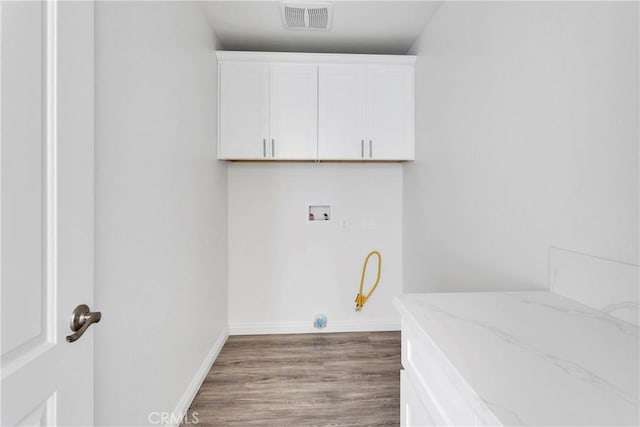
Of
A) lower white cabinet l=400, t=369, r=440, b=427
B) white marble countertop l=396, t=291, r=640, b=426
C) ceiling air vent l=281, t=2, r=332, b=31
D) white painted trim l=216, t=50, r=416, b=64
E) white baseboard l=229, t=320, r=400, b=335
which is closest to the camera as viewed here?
white marble countertop l=396, t=291, r=640, b=426

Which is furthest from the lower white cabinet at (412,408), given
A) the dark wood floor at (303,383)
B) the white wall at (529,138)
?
the dark wood floor at (303,383)

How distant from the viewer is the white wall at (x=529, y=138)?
0.92m

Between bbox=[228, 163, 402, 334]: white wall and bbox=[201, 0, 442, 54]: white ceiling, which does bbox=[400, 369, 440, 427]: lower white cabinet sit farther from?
bbox=[201, 0, 442, 54]: white ceiling

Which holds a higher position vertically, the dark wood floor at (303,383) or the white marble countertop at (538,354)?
the white marble countertop at (538,354)

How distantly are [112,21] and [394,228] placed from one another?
98.0 inches

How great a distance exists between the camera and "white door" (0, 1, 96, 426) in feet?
1.98

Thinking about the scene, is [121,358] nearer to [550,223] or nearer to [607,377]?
[607,377]

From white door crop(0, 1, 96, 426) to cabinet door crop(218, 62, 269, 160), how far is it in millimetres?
1733

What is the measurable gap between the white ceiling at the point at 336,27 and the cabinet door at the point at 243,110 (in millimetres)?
243

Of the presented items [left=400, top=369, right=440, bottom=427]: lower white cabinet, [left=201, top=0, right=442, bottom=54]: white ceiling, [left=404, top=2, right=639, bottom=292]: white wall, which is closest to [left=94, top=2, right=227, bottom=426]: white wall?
[left=201, top=0, right=442, bottom=54]: white ceiling

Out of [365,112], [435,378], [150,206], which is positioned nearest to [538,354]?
[435,378]

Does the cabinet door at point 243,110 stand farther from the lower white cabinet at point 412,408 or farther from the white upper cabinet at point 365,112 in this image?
the lower white cabinet at point 412,408

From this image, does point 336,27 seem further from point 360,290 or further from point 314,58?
point 360,290

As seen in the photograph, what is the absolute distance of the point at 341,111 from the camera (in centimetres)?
263
